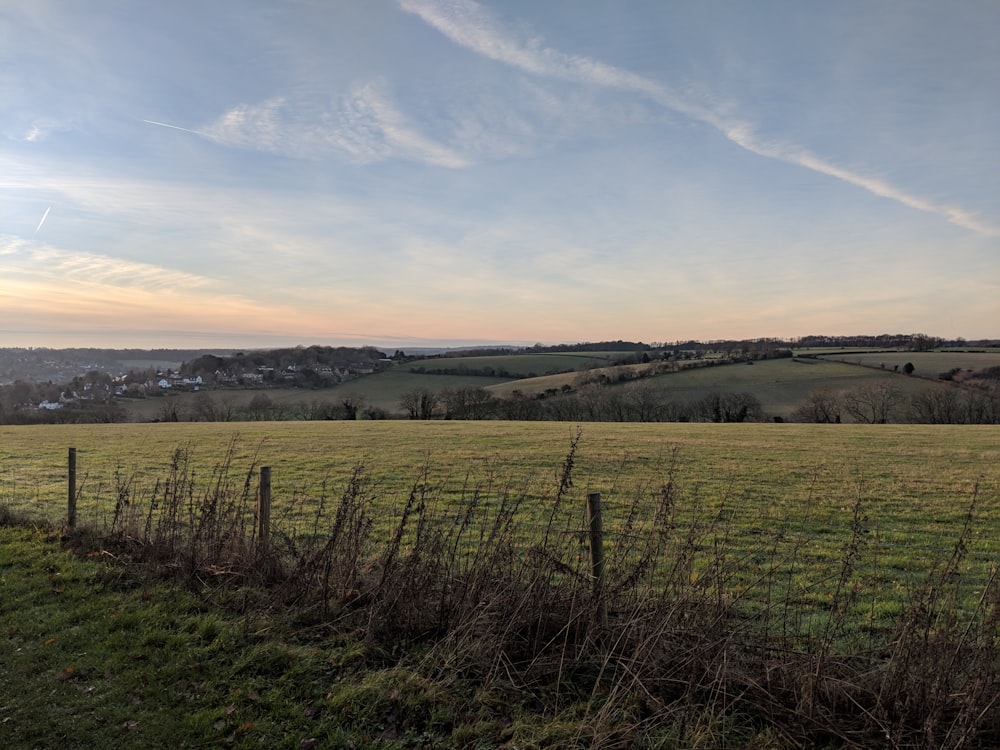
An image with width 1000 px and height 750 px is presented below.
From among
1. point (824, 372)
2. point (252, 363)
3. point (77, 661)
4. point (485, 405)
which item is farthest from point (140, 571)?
point (252, 363)

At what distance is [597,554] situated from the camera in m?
5.68

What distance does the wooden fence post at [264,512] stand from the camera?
7609 millimetres

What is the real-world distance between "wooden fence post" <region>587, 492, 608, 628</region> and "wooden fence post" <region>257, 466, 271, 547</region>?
4.36 m

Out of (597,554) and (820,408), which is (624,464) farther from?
(820,408)

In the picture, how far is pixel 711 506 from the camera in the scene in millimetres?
15188

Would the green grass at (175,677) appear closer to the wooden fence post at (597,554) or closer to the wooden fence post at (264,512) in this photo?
the wooden fence post at (264,512)

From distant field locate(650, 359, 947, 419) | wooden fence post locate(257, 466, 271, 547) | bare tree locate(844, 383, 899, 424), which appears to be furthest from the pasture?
distant field locate(650, 359, 947, 419)

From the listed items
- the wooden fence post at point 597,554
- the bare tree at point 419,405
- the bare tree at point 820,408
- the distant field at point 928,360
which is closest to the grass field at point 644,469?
the wooden fence post at point 597,554

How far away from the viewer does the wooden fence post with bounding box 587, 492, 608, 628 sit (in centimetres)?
538

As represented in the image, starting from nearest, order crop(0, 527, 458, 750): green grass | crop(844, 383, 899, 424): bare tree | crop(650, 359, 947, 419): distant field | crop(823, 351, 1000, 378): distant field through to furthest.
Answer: crop(0, 527, 458, 750): green grass, crop(844, 383, 899, 424): bare tree, crop(650, 359, 947, 419): distant field, crop(823, 351, 1000, 378): distant field

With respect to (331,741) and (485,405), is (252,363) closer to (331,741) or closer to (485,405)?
(485,405)

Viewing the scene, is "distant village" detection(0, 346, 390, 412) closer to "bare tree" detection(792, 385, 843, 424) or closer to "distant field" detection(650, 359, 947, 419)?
"distant field" detection(650, 359, 947, 419)

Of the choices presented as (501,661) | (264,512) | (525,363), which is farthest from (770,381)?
(501,661)

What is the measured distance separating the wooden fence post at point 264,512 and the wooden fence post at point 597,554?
14.3 ft
